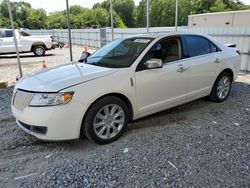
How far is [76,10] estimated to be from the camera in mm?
99875

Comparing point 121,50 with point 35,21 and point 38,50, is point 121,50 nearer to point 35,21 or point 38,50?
point 38,50

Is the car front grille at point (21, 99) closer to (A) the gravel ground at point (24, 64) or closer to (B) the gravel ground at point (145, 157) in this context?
(B) the gravel ground at point (145, 157)

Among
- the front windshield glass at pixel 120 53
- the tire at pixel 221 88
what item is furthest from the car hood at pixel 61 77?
the tire at pixel 221 88

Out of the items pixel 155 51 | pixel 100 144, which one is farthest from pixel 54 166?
pixel 155 51

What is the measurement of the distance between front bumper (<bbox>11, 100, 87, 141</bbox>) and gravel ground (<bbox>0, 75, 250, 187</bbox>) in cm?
33

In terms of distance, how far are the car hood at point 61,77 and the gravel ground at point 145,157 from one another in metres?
0.90

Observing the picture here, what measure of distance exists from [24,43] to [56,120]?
1367 cm

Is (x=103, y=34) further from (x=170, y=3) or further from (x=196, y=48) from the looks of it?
(x=170, y=3)

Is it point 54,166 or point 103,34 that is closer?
point 54,166

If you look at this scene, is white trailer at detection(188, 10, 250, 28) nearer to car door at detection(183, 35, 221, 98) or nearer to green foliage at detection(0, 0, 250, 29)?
car door at detection(183, 35, 221, 98)

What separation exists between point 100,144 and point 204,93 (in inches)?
97.9

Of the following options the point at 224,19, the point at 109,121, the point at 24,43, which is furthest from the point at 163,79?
the point at 224,19

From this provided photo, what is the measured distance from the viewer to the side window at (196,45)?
14.9 feet

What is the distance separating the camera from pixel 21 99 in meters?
3.43
